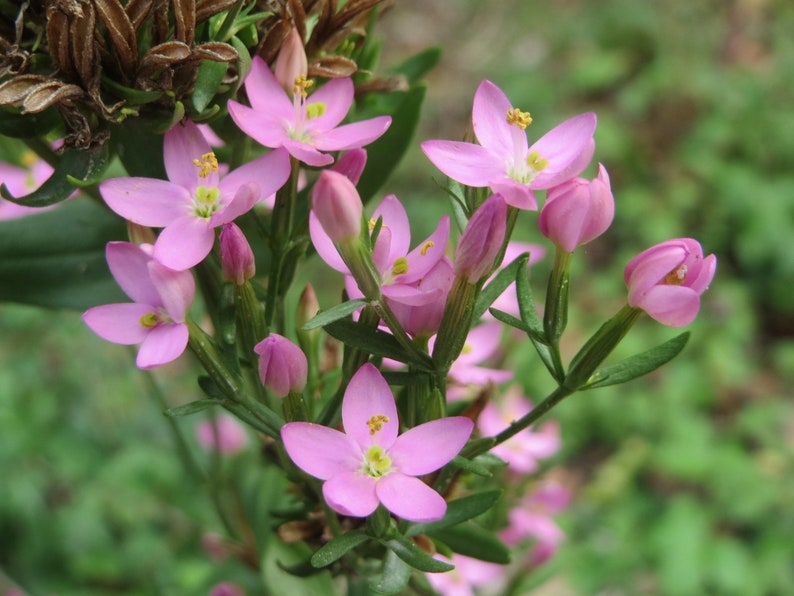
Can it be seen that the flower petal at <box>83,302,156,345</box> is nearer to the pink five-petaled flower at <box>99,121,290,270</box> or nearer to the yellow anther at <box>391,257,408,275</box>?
the pink five-petaled flower at <box>99,121,290,270</box>

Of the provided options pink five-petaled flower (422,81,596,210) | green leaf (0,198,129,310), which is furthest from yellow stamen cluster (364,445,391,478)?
green leaf (0,198,129,310)

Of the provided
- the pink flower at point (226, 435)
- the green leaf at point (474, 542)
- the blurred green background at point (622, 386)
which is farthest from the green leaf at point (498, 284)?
the pink flower at point (226, 435)

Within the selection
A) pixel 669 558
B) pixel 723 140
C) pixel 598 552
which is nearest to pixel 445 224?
pixel 598 552

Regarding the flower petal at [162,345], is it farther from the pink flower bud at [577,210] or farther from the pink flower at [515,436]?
the pink flower at [515,436]

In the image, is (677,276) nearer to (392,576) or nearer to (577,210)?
(577,210)

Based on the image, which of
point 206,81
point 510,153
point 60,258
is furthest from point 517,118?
point 60,258
